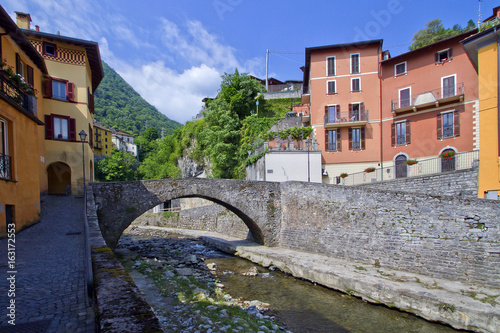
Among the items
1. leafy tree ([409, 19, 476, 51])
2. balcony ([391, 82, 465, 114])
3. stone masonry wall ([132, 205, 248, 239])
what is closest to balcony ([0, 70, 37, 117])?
stone masonry wall ([132, 205, 248, 239])

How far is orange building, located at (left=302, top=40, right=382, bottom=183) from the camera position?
2394 cm

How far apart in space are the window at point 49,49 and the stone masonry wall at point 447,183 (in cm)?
2109

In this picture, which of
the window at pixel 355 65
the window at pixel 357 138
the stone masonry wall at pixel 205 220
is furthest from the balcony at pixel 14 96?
the window at pixel 355 65

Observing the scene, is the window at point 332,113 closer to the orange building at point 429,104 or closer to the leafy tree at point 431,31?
the orange building at point 429,104

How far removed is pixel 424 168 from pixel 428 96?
5281 mm

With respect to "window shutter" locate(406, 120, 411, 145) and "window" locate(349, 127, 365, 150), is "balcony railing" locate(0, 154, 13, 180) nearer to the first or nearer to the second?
"window" locate(349, 127, 365, 150)

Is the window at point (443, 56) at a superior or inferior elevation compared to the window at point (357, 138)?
superior

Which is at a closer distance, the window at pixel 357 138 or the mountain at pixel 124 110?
the window at pixel 357 138

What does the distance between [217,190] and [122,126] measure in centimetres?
8026

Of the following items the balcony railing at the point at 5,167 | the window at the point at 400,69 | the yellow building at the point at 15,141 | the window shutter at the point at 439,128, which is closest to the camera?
the balcony railing at the point at 5,167

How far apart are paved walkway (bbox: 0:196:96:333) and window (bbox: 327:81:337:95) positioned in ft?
68.3

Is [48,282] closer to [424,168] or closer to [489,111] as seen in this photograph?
[489,111]

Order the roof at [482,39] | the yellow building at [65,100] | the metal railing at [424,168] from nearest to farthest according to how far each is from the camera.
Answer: the roof at [482,39]
the metal railing at [424,168]
the yellow building at [65,100]

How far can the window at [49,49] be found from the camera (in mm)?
17828
